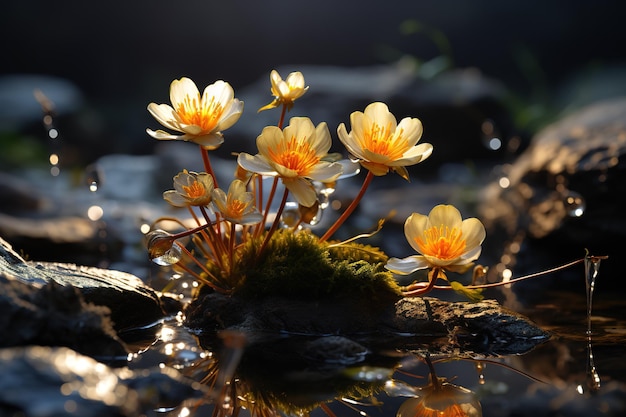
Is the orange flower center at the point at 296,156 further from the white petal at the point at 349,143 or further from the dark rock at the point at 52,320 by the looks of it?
the dark rock at the point at 52,320

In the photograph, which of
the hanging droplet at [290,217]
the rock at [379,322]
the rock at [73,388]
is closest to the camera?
the rock at [73,388]

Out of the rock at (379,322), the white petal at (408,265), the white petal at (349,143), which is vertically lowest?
the rock at (379,322)

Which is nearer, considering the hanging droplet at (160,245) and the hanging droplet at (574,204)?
the hanging droplet at (160,245)

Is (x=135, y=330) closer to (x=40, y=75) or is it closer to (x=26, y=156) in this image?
(x=26, y=156)

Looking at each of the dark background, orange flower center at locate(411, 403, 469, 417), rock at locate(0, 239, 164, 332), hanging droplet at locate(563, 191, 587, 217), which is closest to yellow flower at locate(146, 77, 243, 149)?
rock at locate(0, 239, 164, 332)

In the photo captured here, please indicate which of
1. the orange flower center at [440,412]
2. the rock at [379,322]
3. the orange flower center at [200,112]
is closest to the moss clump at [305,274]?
the rock at [379,322]

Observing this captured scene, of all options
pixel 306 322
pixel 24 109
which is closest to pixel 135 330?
pixel 306 322

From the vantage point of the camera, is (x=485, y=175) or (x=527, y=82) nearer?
(x=485, y=175)
